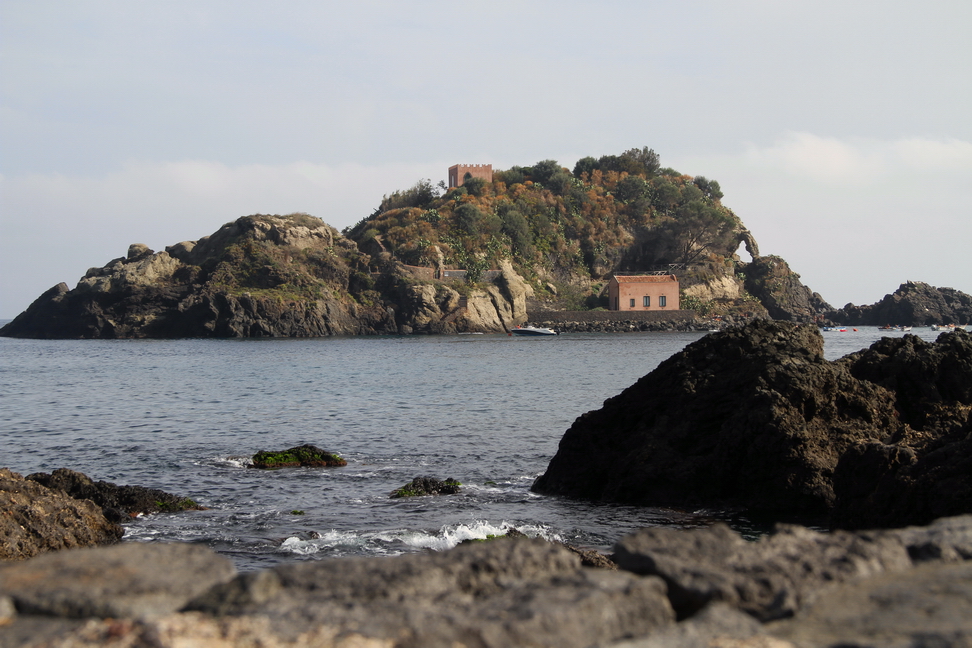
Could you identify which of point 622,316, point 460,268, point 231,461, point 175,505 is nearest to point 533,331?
point 622,316

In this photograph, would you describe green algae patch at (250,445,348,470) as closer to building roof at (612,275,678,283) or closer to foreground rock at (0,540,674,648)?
foreground rock at (0,540,674,648)

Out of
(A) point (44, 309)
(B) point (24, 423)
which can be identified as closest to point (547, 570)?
(B) point (24, 423)

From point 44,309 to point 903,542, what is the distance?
394 ft

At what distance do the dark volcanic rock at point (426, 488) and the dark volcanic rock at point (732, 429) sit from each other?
1.79 meters

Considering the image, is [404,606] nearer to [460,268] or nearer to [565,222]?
[460,268]

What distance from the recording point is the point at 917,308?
126m

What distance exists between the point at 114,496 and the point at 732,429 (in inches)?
447

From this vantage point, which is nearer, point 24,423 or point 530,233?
point 24,423

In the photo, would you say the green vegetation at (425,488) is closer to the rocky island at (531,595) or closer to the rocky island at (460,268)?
the rocky island at (531,595)

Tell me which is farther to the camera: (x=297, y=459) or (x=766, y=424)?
(x=297, y=459)

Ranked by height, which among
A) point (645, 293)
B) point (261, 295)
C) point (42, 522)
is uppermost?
point (645, 293)

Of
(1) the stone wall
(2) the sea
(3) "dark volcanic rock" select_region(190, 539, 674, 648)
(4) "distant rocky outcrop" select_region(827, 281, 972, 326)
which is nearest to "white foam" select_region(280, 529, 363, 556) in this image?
(2) the sea

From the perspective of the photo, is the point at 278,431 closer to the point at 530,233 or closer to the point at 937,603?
the point at 937,603

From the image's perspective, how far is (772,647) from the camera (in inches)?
144
